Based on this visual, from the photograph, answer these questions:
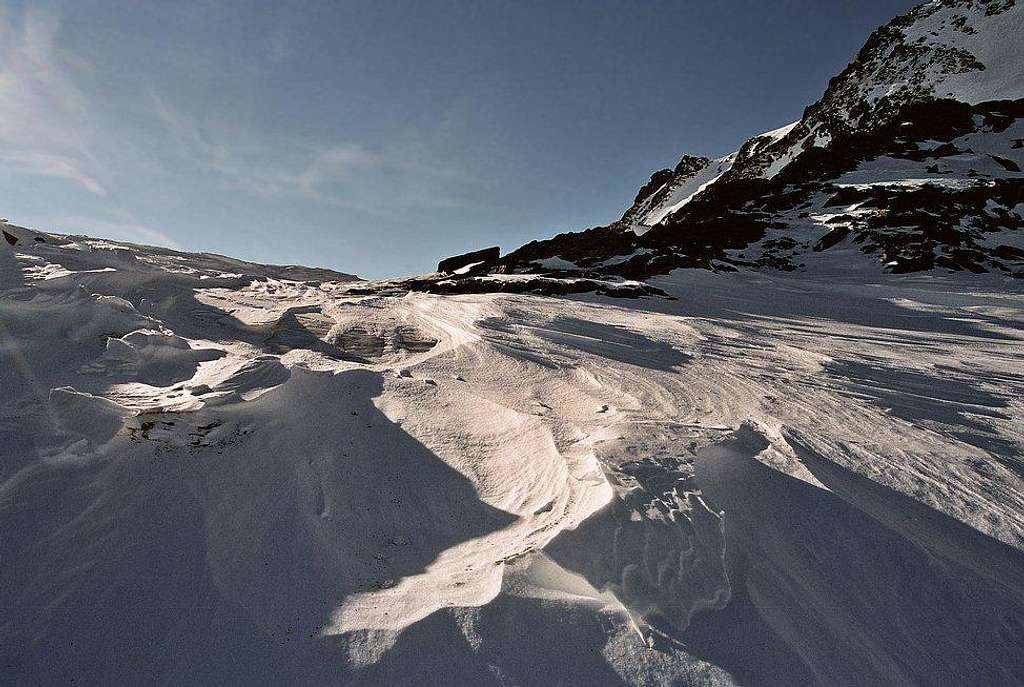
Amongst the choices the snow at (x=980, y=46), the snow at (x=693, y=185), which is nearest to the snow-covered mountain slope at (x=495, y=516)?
the snow at (x=693, y=185)

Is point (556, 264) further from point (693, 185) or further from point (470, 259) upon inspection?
point (693, 185)

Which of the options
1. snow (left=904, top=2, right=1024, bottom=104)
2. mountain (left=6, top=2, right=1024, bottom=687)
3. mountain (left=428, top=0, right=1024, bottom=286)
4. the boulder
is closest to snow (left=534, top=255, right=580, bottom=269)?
mountain (left=428, top=0, right=1024, bottom=286)

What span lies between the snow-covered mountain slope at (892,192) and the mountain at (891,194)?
8 cm

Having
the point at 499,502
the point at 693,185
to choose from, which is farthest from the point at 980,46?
the point at 499,502

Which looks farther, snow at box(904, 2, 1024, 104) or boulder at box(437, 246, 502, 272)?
snow at box(904, 2, 1024, 104)

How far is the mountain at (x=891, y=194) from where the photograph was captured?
51.4 ft

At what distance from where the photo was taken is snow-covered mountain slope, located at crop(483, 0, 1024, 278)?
15.8 metres

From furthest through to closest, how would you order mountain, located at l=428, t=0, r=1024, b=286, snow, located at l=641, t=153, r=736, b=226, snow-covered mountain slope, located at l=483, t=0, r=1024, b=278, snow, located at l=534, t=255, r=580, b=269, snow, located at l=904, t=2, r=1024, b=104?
1. snow, located at l=641, t=153, r=736, b=226
2. snow, located at l=904, t=2, r=1024, b=104
3. snow-covered mountain slope, located at l=483, t=0, r=1024, b=278
4. mountain, located at l=428, t=0, r=1024, b=286
5. snow, located at l=534, t=255, r=580, b=269

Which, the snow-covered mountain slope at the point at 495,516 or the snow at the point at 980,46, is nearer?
the snow-covered mountain slope at the point at 495,516

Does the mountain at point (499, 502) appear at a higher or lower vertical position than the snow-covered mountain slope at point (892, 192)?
lower

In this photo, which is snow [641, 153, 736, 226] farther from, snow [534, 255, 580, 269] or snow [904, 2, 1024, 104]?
snow [534, 255, 580, 269]

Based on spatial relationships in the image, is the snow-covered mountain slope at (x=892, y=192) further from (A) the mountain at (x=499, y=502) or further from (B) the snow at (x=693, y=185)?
(A) the mountain at (x=499, y=502)

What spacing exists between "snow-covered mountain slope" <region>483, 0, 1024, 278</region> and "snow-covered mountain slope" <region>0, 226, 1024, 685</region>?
10.0m

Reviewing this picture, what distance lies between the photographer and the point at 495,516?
2834 millimetres
